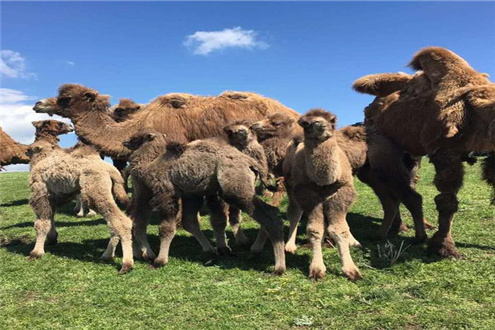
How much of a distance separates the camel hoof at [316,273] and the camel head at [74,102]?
6.41 metres

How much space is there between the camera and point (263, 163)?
23.5 feet

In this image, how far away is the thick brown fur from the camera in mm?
9312

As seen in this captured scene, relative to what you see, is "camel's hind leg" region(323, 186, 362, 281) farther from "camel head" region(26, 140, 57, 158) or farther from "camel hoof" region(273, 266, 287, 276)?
"camel head" region(26, 140, 57, 158)

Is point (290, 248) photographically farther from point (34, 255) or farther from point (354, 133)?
point (34, 255)

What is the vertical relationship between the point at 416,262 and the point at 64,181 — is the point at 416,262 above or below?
below

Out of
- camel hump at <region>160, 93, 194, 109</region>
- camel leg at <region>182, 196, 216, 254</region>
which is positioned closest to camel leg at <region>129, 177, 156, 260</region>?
camel leg at <region>182, 196, 216, 254</region>

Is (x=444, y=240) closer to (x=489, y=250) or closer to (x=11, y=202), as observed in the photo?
(x=489, y=250)

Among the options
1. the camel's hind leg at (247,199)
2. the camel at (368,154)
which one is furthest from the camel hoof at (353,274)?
the camel at (368,154)

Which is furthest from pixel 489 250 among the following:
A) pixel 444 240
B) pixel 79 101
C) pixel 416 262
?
pixel 79 101

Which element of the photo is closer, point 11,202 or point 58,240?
point 58,240

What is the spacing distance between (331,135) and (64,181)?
4798mm

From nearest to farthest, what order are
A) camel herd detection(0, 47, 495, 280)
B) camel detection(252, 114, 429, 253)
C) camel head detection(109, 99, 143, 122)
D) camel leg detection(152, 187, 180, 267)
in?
camel herd detection(0, 47, 495, 280) → camel leg detection(152, 187, 180, 267) → camel detection(252, 114, 429, 253) → camel head detection(109, 99, 143, 122)

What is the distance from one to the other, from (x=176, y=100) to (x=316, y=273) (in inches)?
225

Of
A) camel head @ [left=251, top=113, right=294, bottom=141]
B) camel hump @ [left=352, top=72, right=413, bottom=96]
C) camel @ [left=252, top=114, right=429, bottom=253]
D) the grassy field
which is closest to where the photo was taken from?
the grassy field
